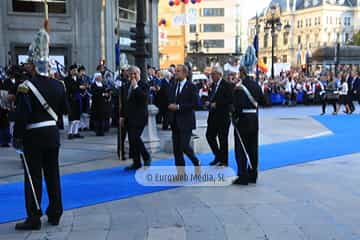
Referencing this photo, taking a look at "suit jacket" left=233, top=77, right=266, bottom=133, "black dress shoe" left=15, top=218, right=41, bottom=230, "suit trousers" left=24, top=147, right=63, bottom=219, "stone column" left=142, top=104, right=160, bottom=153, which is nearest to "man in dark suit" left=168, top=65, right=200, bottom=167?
"suit jacket" left=233, top=77, right=266, bottom=133

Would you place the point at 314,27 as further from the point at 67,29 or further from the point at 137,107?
the point at 137,107

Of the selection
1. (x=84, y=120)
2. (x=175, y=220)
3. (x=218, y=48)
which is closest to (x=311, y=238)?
(x=175, y=220)

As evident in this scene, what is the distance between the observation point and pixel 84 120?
15406mm

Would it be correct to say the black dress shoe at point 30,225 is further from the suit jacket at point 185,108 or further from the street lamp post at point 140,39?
the street lamp post at point 140,39

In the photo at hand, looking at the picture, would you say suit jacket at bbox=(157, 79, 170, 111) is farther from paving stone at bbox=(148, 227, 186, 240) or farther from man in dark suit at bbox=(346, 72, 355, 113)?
paving stone at bbox=(148, 227, 186, 240)

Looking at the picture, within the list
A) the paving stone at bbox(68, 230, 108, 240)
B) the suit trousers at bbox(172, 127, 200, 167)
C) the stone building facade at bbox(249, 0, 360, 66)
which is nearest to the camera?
the paving stone at bbox(68, 230, 108, 240)

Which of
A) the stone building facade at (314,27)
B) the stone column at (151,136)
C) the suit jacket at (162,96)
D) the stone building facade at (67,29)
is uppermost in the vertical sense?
the stone building facade at (314,27)

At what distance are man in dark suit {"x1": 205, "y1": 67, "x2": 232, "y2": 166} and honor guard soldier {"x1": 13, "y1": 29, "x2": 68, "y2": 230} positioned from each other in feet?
13.3

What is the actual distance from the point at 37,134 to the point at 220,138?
4.41 m

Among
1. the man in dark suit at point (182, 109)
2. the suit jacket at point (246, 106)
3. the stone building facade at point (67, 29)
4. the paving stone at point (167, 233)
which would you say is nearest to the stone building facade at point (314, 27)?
the stone building facade at point (67, 29)

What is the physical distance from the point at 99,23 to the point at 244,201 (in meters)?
21.0

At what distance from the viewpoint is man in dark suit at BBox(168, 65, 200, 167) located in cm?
831

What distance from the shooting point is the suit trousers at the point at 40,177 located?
598 centimetres

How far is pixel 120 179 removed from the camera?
8781 millimetres
